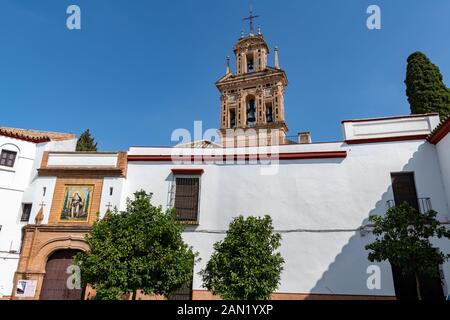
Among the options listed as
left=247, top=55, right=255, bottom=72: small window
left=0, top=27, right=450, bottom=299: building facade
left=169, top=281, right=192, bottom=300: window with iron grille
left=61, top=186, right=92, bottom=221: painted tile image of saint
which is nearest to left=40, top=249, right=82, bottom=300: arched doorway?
left=0, top=27, right=450, bottom=299: building facade

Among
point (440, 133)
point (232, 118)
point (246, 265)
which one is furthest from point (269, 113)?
point (246, 265)

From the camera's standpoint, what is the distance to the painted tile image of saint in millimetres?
14547

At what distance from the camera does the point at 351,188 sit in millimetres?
14031

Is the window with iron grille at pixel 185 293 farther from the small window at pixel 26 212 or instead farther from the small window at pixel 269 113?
the small window at pixel 269 113

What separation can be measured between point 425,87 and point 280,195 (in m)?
13.2

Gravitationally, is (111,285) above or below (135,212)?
below

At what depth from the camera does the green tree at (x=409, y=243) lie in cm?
940

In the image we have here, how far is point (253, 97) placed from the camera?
32.2 metres

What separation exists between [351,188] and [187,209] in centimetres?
723

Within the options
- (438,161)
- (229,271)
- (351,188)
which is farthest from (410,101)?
(229,271)

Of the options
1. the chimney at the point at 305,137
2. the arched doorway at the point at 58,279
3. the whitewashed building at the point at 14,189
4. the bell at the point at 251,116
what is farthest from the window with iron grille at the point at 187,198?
the bell at the point at 251,116

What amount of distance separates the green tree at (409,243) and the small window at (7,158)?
50.4 feet
